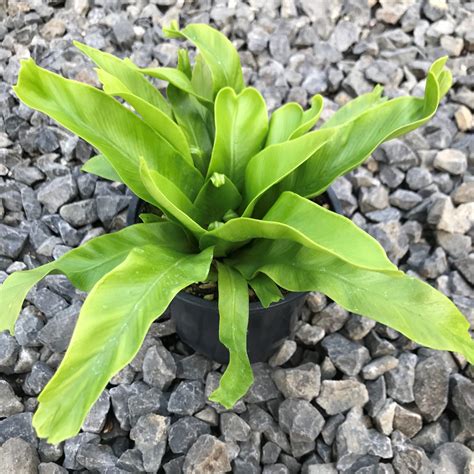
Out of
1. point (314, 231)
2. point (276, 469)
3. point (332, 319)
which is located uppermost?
point (314, 231)

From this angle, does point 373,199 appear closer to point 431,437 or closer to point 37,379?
point 431,437

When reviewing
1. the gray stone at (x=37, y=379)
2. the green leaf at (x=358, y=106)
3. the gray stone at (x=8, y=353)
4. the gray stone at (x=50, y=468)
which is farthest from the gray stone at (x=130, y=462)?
the green leaf at (x=358, y=106)

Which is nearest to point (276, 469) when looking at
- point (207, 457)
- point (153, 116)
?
point (207, 457)

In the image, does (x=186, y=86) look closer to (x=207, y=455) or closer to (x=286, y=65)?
(x=207, y=455)

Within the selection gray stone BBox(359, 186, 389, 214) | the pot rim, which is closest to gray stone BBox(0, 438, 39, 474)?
the pot rim

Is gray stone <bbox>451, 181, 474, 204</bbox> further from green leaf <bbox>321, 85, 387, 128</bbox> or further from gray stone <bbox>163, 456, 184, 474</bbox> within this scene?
gray stone <bbox>163, 456, 184, 474</bbox>

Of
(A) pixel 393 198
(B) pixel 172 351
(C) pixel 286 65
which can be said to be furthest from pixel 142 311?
(C) pixel 286 65

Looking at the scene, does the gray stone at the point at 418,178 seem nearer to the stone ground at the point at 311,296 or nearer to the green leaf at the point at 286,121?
the stone ground at the point at 311,296
